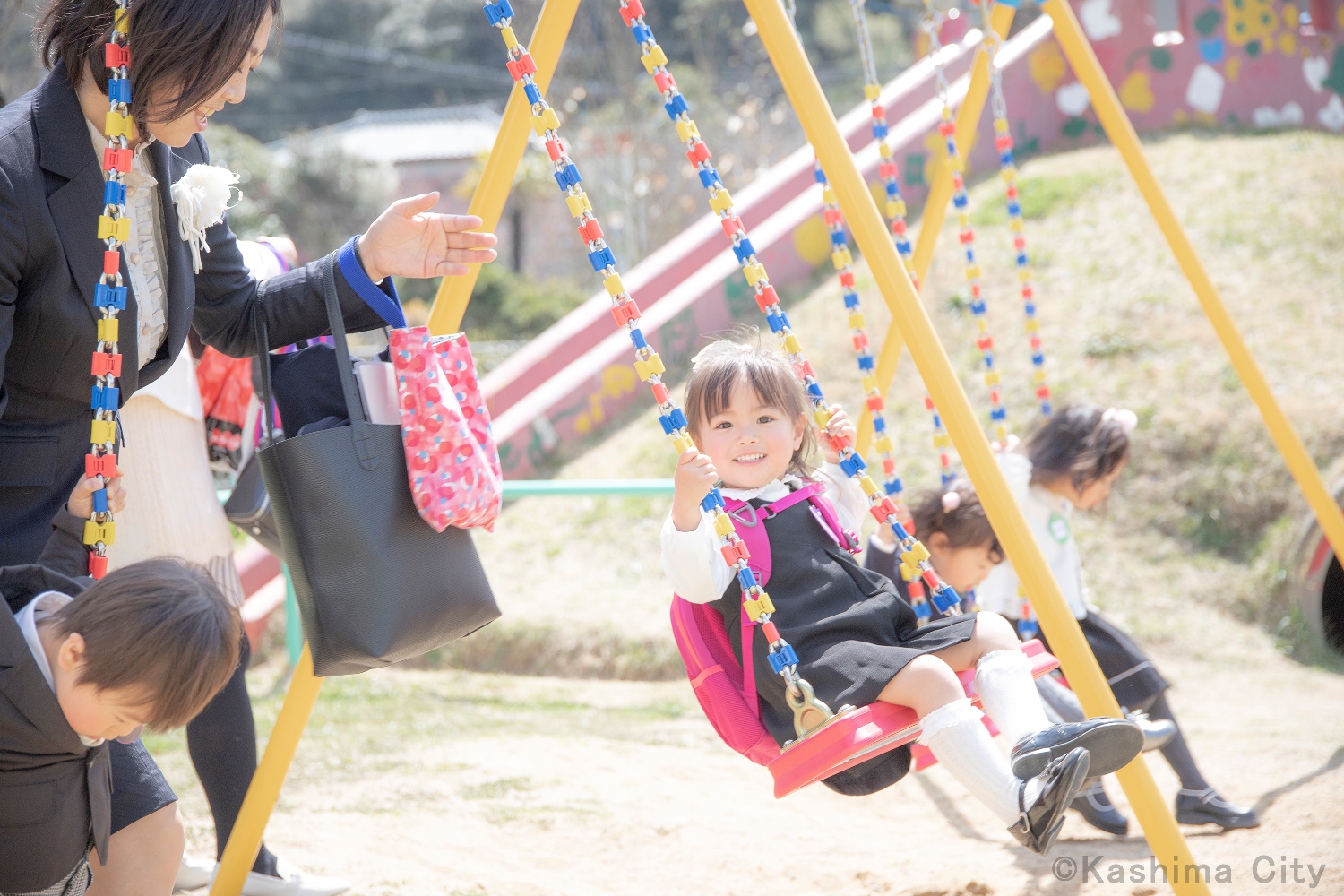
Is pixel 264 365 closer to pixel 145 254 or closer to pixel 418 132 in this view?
pixel 145 254

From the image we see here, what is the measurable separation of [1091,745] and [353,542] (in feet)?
4.34

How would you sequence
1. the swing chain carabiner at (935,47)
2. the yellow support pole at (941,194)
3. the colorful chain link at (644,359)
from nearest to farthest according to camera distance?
the colorful chain link at (644,359)
the swing chain carabiner at (935,47)
the yellow support pole at (941,194)

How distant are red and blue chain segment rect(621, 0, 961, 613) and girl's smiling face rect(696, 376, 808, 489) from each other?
3.7 inches

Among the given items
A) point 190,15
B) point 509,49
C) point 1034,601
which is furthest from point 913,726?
point 190,15

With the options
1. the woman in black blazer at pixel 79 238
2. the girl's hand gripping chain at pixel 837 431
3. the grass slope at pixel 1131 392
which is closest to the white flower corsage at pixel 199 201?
the woman in black blazer at pixel 79 238

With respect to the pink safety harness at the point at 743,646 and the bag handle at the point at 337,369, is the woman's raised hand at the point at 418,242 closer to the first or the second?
the bag handle at the point at 337,369

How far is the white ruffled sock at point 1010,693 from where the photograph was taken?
2.24 meters

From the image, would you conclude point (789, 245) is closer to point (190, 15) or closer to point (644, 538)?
point (644, 538)

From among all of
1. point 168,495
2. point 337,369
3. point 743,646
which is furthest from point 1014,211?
point 168,495

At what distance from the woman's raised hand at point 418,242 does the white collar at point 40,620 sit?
834 mm

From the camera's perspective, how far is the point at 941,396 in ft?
7.66

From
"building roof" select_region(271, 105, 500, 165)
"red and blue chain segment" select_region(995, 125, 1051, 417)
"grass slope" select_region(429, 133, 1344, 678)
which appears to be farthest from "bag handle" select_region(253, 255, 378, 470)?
"building roof" select_region(271, 105, 500, 165)

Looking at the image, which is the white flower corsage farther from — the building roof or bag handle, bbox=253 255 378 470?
the building roof

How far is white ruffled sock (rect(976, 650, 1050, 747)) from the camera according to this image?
2.24 metres
